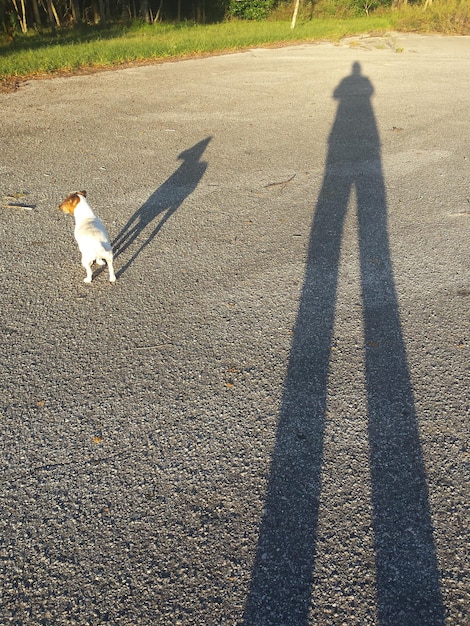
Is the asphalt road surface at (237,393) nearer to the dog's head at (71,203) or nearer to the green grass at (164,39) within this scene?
the dog's head at (71,203)

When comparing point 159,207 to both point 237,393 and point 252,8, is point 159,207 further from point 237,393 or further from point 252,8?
point 252,8

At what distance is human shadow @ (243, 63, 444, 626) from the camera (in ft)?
6.82

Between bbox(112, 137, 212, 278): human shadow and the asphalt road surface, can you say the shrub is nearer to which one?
bbox(112, 137, 212, 278): human shadow

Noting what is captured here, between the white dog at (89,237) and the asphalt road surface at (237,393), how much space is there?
0.78ft

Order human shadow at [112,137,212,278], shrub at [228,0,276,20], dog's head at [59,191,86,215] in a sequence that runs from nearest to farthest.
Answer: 1. dog's head at [59,191,86,215]
2. human shadow at [112,137,212,278]
3. shrub at [228,0,276,20]

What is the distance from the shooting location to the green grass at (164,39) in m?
11.8

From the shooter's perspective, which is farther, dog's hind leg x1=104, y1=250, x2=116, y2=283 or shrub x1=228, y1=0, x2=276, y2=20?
shrub x1=228, y1=0, x2=276, y2=20

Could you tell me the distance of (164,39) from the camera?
51.3ft

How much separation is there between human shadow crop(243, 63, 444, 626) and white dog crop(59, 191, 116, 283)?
1644 millimetres

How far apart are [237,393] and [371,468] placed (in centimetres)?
93

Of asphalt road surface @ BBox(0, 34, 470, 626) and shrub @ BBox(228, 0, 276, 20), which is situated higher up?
shrub @ BBox(228, 0, 276, 20)

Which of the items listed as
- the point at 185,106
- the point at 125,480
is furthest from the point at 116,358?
the point at 185,106

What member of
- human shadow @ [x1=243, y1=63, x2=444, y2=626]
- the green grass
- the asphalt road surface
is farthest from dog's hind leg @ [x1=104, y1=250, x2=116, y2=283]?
the green grass

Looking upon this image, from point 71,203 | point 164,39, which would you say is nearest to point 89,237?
point 71,203
